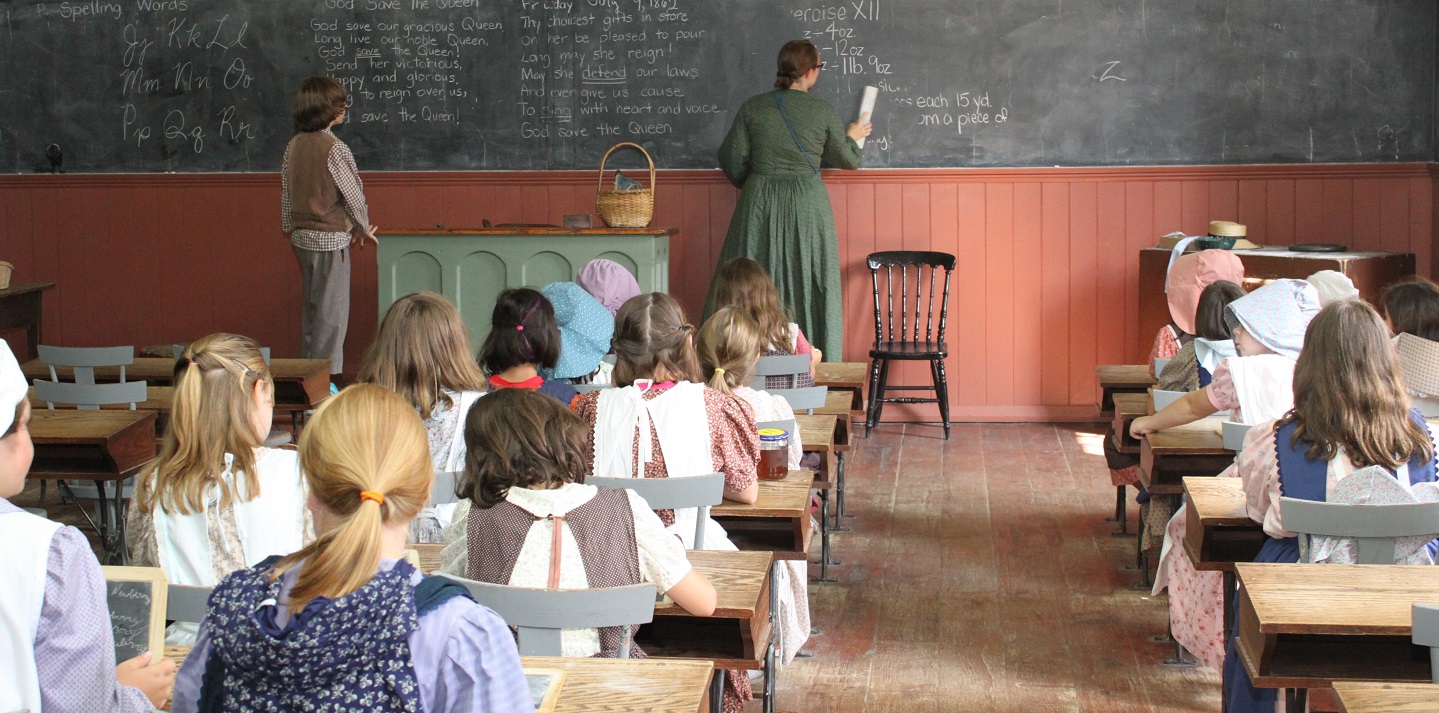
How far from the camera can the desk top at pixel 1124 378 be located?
15.4ft

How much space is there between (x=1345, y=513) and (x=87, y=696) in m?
1.99

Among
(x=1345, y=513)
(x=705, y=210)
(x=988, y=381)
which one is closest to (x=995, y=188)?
(x=988, y=381)

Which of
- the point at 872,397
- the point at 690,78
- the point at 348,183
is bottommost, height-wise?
the point at 872,397

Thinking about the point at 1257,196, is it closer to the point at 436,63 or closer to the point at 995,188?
the point at 995,188

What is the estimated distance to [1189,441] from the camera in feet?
11.6

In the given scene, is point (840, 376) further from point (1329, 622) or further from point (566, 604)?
point (566, 604)

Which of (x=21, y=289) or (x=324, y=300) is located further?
(x=21, y=289)

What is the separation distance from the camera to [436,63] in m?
7.02

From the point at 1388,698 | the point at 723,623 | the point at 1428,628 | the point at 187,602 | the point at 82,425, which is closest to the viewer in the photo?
the point at 1388,698

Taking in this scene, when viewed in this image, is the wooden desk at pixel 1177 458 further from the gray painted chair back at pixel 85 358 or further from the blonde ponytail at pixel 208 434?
the gray painted chair back at pixel 85 358

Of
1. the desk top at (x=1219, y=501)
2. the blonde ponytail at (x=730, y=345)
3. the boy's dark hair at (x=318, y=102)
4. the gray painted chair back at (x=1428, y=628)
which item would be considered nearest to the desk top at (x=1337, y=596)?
the gray painted chair back at (x=1428, y=628)

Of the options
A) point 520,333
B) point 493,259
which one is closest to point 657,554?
point 520,333

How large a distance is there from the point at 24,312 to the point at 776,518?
4.80 metres

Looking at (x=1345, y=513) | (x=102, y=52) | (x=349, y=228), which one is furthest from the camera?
(x=102, y=52)
